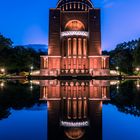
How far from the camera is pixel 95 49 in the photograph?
56.6m

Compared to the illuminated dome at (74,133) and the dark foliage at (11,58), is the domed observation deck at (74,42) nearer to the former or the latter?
the dark foliage at (11,58)

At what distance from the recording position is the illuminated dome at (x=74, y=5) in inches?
2397

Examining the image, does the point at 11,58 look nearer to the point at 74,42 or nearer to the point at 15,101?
the point at 74,42

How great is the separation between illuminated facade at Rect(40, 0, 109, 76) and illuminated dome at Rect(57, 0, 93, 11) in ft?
8.89

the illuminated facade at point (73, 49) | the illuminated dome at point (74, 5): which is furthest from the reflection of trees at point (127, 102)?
the illuminated dome at point (74, 5)

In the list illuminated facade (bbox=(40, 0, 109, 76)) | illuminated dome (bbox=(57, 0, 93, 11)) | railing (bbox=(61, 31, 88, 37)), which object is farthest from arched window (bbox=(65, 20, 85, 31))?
railing (bbox=(61, 31, 88, 37))

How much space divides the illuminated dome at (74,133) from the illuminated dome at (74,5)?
56021mm

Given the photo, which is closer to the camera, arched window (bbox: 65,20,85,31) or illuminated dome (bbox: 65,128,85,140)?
illuminated dome (bbox: 65,128,85,140)

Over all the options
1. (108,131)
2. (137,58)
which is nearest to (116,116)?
(108,131)

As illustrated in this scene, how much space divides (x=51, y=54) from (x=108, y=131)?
1971 inches

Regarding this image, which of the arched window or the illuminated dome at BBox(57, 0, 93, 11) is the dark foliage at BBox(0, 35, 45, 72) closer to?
the arched window

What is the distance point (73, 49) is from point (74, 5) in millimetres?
10940

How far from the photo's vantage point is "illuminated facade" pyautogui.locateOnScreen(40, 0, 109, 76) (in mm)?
55656

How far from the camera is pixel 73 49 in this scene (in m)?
56.5
